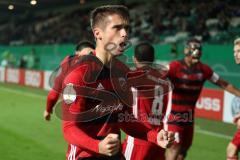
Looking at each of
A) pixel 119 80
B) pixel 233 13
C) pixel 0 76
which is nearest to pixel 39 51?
pixel 0 76

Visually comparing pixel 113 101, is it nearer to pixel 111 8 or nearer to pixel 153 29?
pixel 111 8

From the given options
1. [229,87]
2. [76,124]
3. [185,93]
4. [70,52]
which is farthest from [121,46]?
[70,52]

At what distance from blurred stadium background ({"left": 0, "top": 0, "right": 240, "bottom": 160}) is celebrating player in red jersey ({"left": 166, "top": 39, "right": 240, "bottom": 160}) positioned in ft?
3.59

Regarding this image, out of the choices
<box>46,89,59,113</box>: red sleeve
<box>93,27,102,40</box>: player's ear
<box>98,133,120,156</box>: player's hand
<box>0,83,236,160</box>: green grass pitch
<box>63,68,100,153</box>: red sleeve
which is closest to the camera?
<box>98,133,120,156</box>: player's hand

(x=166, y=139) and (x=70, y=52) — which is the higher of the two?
(x=70, y=52)

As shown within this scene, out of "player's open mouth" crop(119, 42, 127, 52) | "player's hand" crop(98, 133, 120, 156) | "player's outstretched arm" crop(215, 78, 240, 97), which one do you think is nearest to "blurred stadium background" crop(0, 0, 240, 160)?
"player's outstretched arm" crop(215, 78, 240, 97)

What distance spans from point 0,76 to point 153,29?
914cm

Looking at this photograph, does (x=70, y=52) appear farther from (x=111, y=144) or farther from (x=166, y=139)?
(x=111, y=144)

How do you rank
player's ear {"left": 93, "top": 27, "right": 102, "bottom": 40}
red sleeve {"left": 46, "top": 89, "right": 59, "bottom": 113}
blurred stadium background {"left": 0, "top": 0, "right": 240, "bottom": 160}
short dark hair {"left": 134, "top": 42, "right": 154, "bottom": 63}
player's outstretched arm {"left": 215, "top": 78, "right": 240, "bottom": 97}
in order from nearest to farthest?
player's ear {"left": 93, "top": 27, "right": 102, "bottom": 40}
short dark hair {"left": 134, "top": 42, "right": 154, "bottom": 63}
red sleeve {"left": 46, "top": 89, "right": 59, "bottom": 113}
player's outstretched arm {"left": 215, "top": 78, "right": 240, "bottom": 97}
blurred stadium background {"left": 0, "top": 0, "right": 240, "bottom": 160}

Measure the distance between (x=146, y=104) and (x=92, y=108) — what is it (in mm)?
2250

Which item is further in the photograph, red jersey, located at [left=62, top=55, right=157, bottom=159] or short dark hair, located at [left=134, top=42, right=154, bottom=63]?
short dark hair, located at [left=134, top=42, right=154, bottom=63]

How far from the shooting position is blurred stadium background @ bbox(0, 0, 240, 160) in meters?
10.3

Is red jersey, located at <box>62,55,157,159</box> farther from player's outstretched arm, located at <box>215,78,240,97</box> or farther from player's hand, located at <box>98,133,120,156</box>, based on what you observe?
player's outstretched arm, located at <box>215,78,240,97</box>

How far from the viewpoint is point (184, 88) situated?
6.89 m
